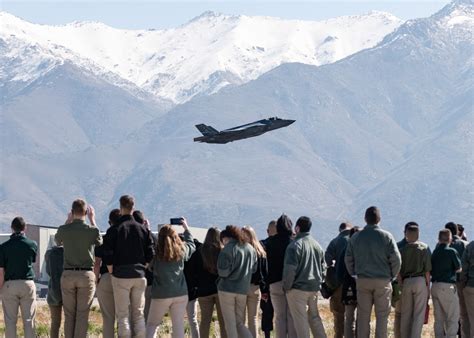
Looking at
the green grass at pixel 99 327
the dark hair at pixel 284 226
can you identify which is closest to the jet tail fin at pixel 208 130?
the green grass at pixel 99 327

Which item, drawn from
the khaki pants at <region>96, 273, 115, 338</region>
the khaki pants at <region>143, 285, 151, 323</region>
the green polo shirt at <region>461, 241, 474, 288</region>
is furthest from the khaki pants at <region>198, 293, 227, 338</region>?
the green polo shirt at <region>461, 241, 474, 288</region>

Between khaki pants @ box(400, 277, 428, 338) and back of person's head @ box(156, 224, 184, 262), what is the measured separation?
Answer: 3773mm

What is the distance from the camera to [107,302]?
19453mm

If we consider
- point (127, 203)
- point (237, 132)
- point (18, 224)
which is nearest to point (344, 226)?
point (127, 203)

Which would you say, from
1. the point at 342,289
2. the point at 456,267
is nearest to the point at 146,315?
the point at 342,289

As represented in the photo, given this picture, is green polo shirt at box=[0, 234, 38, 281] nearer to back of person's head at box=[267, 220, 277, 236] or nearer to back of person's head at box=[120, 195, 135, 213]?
back of person's head at box=[120, 195, 135, 213]

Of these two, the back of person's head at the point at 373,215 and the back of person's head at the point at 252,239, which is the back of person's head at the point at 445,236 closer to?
the back of person's head at the point at 373,215

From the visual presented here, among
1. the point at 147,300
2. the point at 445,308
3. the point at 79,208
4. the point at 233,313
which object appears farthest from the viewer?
the point at 147,300

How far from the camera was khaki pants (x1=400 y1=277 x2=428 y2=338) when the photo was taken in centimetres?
2025

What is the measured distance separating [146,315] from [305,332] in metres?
2.74

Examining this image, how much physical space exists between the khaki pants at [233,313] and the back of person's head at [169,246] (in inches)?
46.0

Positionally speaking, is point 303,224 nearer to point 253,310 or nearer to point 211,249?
point 211,249

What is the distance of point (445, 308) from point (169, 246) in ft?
15.7

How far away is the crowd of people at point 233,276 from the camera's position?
1898cm
